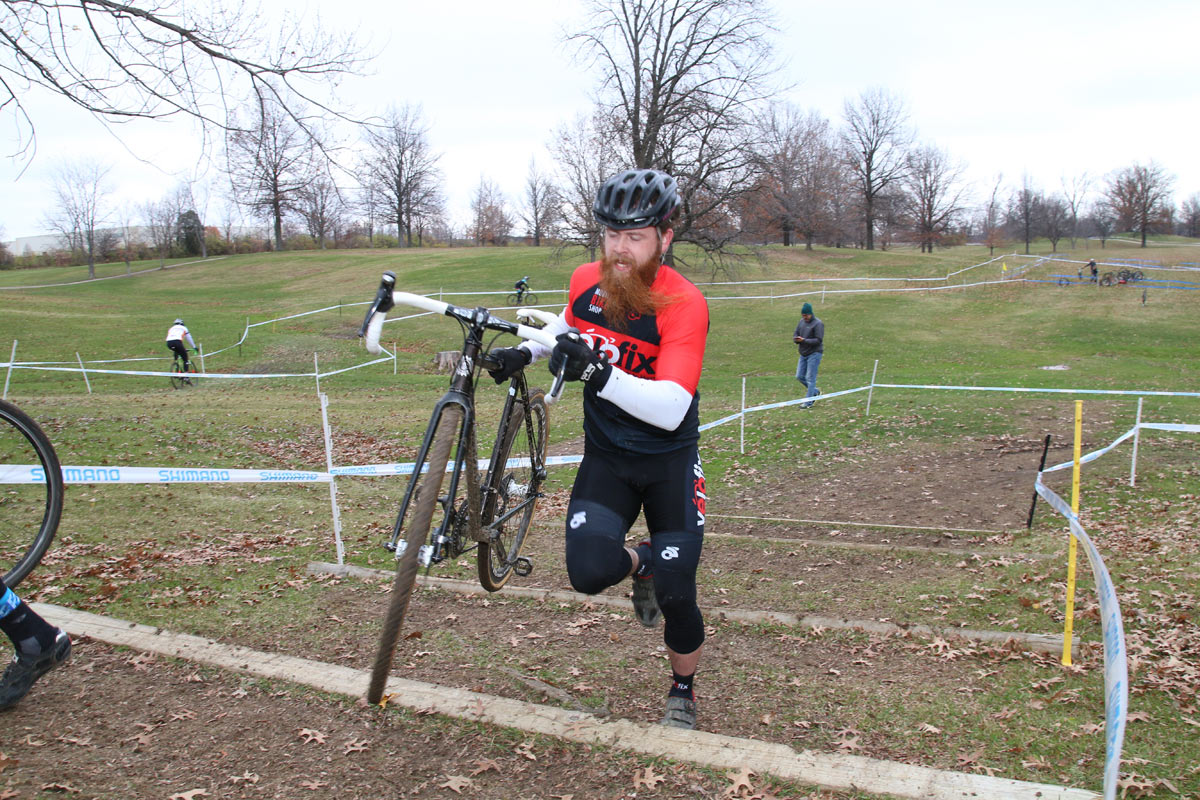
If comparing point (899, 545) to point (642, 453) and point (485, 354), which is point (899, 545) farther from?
point (485, 354)

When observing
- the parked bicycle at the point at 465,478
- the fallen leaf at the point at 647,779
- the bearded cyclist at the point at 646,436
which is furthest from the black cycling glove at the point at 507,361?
the fallen leaf at the point at 647,779

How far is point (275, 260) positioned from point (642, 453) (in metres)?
69.8

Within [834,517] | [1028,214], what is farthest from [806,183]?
[834,517]

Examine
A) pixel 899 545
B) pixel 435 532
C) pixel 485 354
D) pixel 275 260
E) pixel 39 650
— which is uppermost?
pixel 275 260

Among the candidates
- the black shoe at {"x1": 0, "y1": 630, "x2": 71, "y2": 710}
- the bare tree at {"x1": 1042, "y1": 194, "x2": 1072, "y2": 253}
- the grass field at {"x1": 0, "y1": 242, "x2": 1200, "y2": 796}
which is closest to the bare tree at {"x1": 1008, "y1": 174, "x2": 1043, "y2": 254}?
the bare tree at {"x1": 1042, "y1": 194, "x2": 1072, "y2": 253}

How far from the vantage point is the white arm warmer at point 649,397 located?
3.63 m

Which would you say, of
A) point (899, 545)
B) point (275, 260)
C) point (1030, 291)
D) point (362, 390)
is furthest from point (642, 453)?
point (275, 260)

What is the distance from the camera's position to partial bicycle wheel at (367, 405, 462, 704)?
11.3 ft

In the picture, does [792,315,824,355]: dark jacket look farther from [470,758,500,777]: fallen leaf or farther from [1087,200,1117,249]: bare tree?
[1087,200,1117,249]: bare tree

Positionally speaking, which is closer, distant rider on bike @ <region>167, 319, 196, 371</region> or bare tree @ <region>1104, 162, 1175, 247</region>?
distant rider on bike @ <region>167, 319, 196, 371</region>

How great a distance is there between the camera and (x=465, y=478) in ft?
14.4

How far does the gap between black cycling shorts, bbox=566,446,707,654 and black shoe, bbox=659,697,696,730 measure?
28 centimetres

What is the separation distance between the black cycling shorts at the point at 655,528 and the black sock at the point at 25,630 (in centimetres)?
268

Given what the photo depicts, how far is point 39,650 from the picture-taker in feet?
12.5
